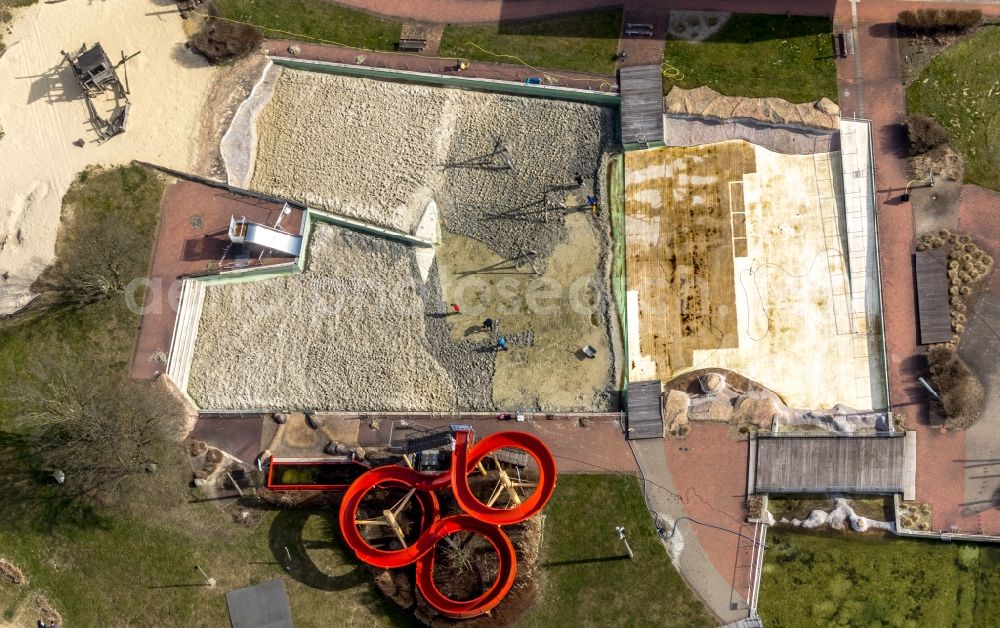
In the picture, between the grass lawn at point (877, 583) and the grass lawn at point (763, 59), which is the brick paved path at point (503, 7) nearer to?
the grass lawn at point (763, 59)

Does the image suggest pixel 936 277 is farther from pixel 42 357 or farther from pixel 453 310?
pixel 42 357

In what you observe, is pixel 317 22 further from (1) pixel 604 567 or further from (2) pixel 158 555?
(1) pixel 604 567

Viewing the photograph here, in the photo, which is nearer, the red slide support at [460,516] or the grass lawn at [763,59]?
the red slide support at [460,516]

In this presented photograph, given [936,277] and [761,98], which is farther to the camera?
[761,98]

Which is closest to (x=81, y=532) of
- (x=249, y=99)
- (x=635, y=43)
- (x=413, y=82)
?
(x=249, y=99)

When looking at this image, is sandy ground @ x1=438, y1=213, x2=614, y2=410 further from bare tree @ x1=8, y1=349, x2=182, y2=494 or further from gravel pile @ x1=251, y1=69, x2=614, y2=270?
bare tree @ x1=8, y1=349, x2=182, y2=494

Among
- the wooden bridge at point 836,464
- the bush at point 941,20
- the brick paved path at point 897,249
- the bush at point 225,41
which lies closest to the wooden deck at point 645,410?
the wooden bridge at point 836,464
